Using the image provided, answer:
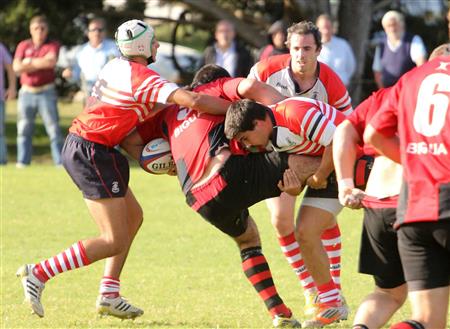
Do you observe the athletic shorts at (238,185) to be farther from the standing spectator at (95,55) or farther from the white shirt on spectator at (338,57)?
the standing spectator at (95,55)

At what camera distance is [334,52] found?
16.1 meters

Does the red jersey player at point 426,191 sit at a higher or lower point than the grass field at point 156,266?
higher

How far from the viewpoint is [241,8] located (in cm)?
2336

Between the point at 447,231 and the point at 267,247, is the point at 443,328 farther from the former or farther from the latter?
the point at 267,247

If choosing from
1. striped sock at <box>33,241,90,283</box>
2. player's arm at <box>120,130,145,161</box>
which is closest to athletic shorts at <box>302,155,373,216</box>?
player's arm at <box>120,130,145,161</box>

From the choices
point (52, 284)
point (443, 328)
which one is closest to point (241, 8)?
point (52, 284)

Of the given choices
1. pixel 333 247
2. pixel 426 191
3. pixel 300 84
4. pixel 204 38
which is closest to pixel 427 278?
pixel 426 191

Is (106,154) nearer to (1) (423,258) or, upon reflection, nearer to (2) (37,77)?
(1) (423,258)

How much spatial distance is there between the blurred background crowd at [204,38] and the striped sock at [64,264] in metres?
7.60

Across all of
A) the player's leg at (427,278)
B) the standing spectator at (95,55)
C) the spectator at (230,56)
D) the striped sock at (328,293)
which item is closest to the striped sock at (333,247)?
the striped sock at (328,293)

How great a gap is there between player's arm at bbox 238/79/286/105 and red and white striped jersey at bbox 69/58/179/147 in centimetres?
41

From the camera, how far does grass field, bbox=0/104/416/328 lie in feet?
26.2

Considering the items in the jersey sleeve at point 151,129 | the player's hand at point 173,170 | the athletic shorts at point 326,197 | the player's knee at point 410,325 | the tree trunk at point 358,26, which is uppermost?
the player's knee at point 410,325

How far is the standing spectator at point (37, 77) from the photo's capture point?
16.5 m
